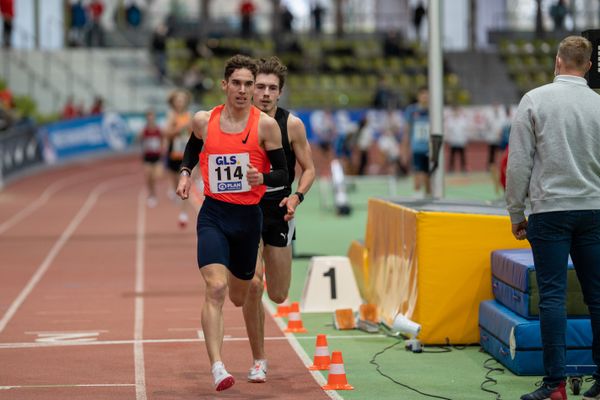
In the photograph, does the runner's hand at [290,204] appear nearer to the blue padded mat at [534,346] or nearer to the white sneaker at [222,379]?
the white sneaker at [222,379]

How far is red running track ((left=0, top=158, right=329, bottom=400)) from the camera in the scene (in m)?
8.77

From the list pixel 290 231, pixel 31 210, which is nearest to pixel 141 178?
→ pixel 31 210

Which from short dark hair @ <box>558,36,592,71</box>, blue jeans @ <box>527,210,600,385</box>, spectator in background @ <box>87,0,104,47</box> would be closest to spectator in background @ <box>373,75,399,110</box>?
spectator in background @ <box>87,0,104,47</box>

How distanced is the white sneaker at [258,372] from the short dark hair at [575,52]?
2.88m

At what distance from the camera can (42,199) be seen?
99.3 ft

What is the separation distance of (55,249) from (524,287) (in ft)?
38.8

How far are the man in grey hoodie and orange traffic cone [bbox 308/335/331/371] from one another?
6.53 ft

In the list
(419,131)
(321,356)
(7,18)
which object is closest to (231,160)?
(321,356)

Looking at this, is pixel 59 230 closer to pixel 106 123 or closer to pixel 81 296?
pixel 81 296

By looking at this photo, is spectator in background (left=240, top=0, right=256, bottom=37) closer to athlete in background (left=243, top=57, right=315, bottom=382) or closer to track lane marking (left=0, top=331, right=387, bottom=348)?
track lane marking (left=0, top=331, right=387, bottom=348)

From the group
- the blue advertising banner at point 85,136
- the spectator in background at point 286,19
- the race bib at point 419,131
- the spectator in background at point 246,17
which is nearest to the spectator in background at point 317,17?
the spectator in background at point 286,19

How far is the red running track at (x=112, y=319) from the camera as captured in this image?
877 centimetres

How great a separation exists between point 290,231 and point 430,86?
667 centimetres

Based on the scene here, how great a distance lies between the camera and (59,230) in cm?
2264
